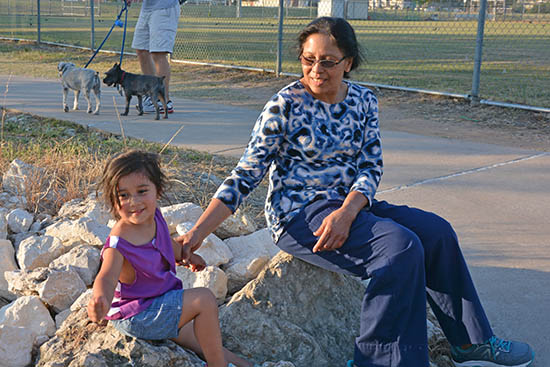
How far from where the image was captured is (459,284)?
2.80m

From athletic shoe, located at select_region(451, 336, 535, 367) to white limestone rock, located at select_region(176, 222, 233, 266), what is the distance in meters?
1.21

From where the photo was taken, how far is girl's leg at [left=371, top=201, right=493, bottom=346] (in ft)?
9.11

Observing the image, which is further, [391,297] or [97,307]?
[391,297]

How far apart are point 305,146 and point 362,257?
552mm

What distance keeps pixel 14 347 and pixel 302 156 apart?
1.46 m

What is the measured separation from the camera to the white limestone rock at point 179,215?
3.67 metres

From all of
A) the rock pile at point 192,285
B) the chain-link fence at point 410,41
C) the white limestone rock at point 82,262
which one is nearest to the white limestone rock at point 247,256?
the rock pile at point 192,285

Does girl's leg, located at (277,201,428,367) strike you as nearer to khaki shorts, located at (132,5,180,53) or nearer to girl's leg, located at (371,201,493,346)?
girl's leg, located at (371,201,493,346)

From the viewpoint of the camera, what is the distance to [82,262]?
11.2ft

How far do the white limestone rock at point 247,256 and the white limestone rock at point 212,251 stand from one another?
0.06 m

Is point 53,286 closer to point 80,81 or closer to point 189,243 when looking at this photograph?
point 189,243

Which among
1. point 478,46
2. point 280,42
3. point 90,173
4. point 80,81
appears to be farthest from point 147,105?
point 478,46

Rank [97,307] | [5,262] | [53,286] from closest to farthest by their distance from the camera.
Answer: [97,307], [53,286], [5,262]

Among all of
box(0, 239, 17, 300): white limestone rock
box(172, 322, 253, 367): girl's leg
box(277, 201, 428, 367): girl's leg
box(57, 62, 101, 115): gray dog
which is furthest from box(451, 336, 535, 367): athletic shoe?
box(57, 62, 101, 115): gray dog
